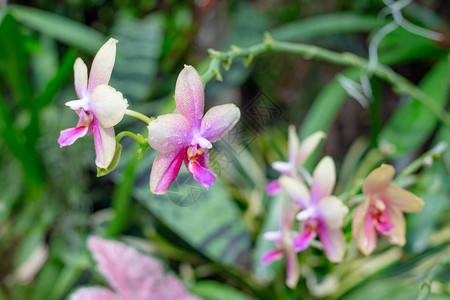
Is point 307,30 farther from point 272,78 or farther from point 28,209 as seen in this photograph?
point 28,209

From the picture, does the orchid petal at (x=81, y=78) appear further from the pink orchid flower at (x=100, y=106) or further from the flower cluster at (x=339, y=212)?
the flower cluster at (x=339, y=212)

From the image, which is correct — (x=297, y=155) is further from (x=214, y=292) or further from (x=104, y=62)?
(x=214, y=292)

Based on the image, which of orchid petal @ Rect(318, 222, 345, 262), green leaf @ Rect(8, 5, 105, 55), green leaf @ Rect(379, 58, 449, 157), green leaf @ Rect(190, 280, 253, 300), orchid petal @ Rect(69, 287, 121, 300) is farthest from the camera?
green leaf @ Rect(8, 5, 105, 55)

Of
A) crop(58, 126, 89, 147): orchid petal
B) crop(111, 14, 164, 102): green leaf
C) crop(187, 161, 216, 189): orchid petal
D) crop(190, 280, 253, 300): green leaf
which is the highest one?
crop(58, 126, 89, 147): orchid petal

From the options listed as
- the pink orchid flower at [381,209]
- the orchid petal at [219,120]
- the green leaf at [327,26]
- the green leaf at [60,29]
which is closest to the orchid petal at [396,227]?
the pink orchid flower at [381,209]

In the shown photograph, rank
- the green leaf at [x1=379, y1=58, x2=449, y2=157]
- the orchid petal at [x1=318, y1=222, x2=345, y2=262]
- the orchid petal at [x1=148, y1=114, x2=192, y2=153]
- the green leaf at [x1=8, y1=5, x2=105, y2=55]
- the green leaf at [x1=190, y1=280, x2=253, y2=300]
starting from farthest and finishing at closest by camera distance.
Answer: the green leaf at [x1=8, y1=5, x2=105, y2=55] → the green leaf at [x1=379, y1=58, x2=449, y2=157] → the green leaf at [x1=190, y1=280, x2=253, y2=300] → the orchid petal at [x1=318, y1=222, x2=345, y2=262] → the orchid petal at [x1=148, y1=114, x2=192, y2=153]

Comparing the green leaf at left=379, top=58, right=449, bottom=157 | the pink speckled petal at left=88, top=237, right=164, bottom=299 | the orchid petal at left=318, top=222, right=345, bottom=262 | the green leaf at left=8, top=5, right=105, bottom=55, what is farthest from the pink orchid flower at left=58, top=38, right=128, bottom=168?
the green leaf at left=8, top=5, right=105, bottom=55

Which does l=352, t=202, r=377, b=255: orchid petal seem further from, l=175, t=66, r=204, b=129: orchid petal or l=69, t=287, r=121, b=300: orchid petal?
l=69, t=287, r=121, b=300: orchid petal
